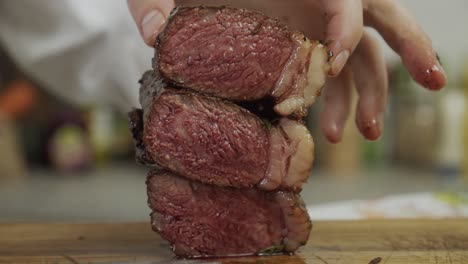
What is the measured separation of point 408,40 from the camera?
1942 mm

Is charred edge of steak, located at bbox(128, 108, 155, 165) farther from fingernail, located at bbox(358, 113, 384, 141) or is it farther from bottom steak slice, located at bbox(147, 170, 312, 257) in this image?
fingernail, located at bbox(358, 113, 384, 141)

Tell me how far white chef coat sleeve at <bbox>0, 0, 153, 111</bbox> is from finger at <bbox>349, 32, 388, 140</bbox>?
1.30 metres

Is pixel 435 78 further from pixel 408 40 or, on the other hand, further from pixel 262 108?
pixel 262 108

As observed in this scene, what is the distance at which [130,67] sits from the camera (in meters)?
3.26

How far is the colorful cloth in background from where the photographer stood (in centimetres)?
255

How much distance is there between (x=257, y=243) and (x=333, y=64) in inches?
18.6

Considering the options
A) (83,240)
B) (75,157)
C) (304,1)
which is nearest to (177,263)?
(83,240)

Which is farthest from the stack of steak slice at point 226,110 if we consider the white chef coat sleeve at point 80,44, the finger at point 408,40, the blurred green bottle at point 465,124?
the blurred green bottle at point 465,124

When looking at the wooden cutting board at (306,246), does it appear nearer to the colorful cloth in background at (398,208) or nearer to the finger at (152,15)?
the colorful cloth in background at (398,208)

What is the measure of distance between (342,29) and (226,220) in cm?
54

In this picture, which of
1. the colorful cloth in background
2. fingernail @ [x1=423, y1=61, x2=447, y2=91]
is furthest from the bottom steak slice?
the colorful cloth in background

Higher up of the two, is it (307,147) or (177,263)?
(307,147)

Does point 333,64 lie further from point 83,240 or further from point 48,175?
point 48,175

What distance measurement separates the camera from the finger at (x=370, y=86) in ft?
6.97
